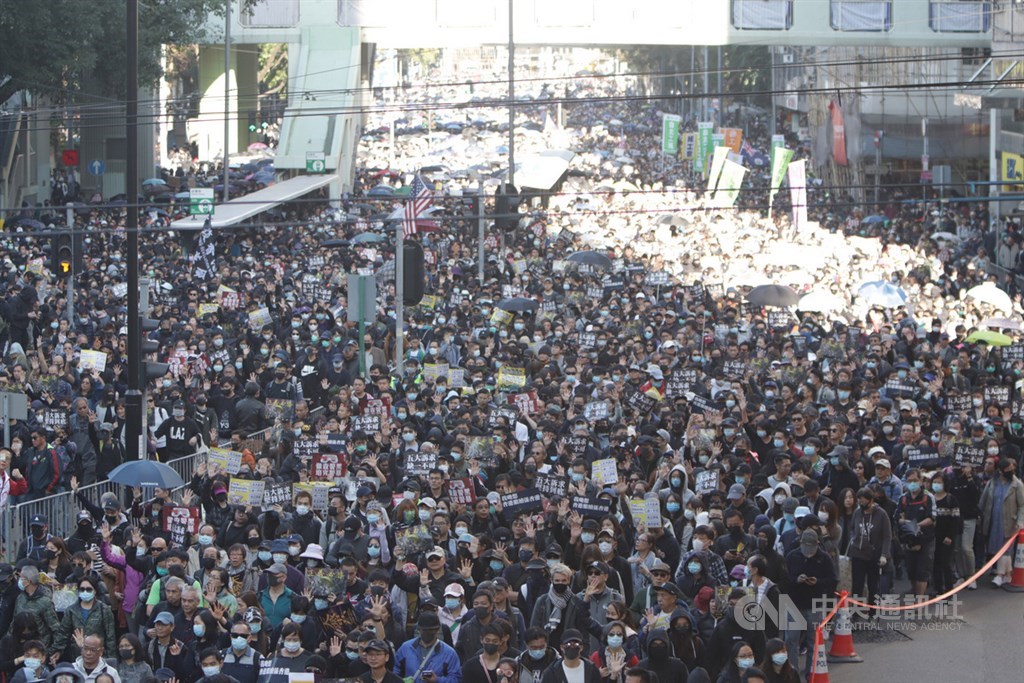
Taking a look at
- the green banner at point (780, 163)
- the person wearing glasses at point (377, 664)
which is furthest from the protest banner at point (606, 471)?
the green banner at point (780, 163)

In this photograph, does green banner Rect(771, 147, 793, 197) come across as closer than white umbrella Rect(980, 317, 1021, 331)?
No

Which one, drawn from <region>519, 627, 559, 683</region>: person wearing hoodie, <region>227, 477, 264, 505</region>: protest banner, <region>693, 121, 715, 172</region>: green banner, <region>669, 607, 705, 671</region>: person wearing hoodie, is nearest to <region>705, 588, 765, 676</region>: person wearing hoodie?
<region>669, 607, 705, 671</region>: person wearing hoodie

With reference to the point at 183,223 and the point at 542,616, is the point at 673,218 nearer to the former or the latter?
the point at 183,223

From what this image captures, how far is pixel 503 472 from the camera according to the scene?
16.0m

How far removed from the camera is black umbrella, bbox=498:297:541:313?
26.5m

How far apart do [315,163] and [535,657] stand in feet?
136

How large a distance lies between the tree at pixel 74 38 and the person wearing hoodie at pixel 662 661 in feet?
101

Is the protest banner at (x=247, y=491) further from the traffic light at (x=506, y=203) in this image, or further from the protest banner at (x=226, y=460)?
the traffic light at (x=506, y=203)

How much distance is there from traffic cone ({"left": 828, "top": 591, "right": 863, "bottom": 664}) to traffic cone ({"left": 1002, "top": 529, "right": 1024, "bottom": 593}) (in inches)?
115

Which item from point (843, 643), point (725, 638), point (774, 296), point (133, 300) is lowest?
point (843, 643)

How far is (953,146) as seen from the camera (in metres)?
51.9

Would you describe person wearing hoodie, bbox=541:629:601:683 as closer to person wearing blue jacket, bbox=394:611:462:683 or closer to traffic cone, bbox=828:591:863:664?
person wearing blue jacket, bbox=394:611:462:683

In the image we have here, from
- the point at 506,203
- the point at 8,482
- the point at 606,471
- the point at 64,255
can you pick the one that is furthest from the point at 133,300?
the point at 506,203

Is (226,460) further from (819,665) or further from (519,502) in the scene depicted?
(819,665)
